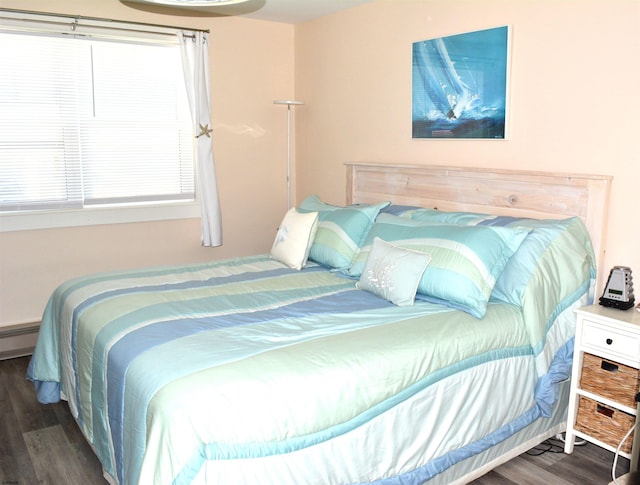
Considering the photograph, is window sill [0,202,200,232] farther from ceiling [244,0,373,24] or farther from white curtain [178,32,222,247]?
ceiling [244,0,373,24]

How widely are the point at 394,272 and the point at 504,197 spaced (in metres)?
0.86

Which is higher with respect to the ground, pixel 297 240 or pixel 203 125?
pixel 203 125

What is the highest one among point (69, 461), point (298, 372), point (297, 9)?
point (297, 9)

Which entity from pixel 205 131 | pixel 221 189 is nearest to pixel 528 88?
pixel 205 131

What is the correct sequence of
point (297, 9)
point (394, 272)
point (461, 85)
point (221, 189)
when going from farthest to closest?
point (221, 189), point (297, 9), point (461, 85), point (394, 272)

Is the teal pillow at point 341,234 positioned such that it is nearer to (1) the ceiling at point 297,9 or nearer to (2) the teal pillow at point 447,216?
(2) the teal pillow at point 447,216

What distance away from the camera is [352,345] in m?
2.10

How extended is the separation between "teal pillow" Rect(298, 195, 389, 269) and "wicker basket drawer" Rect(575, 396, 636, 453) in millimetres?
1392

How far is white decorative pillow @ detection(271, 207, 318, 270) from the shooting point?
133 inches

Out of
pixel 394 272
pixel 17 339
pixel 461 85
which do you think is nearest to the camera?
pixel 394 272

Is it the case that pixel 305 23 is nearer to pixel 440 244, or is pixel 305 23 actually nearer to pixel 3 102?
pixel 3 102

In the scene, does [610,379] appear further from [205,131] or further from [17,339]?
[17,339]

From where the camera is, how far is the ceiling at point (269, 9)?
3.96 m

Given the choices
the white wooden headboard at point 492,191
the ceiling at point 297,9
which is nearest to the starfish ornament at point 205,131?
the ceiling at point 297,9
